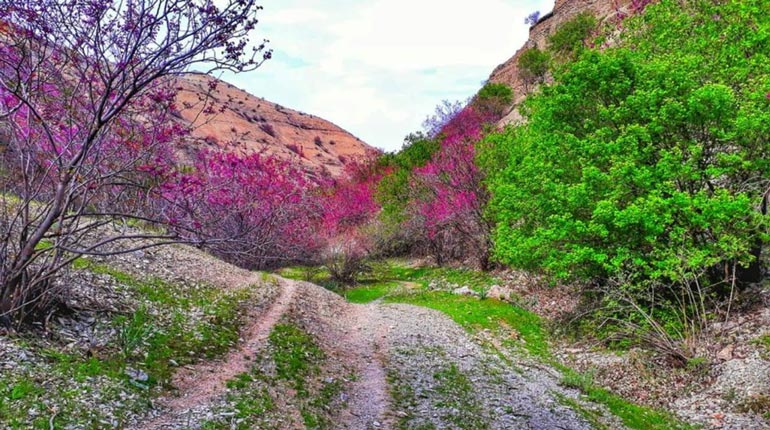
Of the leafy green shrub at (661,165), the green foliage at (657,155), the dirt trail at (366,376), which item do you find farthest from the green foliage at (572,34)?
the dirt trail at (366,376)

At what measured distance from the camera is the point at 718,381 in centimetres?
1119

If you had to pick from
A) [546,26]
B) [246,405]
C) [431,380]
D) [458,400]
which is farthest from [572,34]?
[246,405]

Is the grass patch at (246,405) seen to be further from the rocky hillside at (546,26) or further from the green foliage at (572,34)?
the green foliage at (572,34)

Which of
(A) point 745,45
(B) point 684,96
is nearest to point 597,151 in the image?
(B) point 684,96

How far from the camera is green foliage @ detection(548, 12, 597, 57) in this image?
180ft

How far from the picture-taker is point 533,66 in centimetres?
6269

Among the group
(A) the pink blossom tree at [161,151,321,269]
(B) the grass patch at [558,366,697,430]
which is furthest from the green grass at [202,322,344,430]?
(A) the pink blossom tree at [161,151,321,269]

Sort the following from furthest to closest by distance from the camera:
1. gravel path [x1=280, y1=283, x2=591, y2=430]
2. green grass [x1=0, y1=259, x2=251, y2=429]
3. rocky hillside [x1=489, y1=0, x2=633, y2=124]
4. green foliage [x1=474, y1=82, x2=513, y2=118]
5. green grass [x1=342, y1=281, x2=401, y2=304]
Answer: green foliage [x1=474, y1=82, x2=513, y2=118] → rocky hillside [x1=489, y1=0, x2=633, y2=124] → green grass [x1=342, y1=281, x2=401, y2=304] → gravel path [x1=280, y1=283, x2=591, y2=430] → green grass [x1=0, y1=259, x2=251, y2=429]

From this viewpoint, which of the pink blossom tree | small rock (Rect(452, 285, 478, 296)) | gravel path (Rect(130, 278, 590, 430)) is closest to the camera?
gravel path (Rect(130, 278, 590, 430))

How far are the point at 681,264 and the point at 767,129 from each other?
4229 mm

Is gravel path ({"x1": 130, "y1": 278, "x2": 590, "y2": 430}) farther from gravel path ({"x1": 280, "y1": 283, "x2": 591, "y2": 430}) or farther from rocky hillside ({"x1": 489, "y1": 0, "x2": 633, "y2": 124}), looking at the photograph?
rocky hillside ({"x1": 489, "y1": 0, "x2": 633, "y2": 124})

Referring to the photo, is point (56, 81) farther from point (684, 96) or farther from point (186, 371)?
point (684, 96)

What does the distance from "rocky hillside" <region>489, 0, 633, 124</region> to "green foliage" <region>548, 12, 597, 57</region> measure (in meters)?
2.81

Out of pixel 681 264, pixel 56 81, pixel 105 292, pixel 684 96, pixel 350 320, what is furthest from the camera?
pixel 350 320
